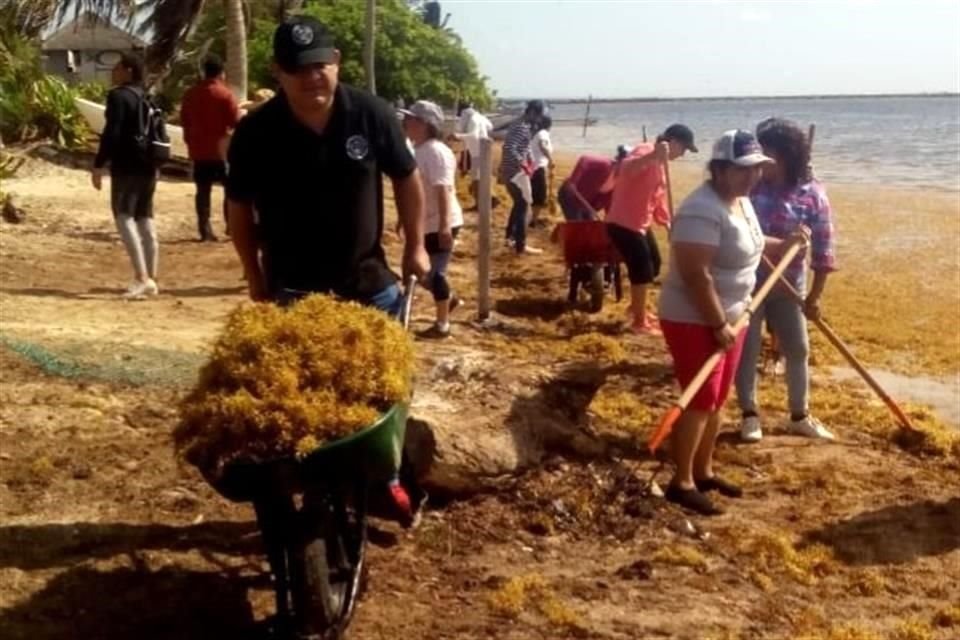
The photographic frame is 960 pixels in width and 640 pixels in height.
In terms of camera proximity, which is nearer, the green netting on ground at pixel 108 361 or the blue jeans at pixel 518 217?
the green netting on ground at pixel 108 361

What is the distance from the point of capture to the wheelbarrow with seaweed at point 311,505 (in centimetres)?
416

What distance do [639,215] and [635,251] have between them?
28 centimetres

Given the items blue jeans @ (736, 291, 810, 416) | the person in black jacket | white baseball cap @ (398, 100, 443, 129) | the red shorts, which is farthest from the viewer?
the person in black jacket

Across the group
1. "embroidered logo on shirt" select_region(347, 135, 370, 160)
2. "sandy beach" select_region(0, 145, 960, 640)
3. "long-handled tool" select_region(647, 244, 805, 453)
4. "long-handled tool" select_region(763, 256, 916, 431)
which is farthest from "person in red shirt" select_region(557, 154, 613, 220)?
"embroidered logo on shirt" select_region(347, 135, 370, 160)

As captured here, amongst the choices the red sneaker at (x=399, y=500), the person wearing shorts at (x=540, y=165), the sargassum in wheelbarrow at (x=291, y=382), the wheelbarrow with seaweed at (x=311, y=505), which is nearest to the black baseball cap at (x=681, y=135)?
the red sneaker at (x=399, y=500)

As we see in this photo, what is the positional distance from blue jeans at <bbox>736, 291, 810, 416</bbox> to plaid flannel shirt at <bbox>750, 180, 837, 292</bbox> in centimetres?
16

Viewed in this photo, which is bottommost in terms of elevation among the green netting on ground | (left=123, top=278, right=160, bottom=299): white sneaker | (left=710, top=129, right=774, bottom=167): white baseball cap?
(left=123, top=278, right=160, bottom=299): white sneaker

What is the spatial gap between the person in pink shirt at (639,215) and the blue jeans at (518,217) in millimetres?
4459

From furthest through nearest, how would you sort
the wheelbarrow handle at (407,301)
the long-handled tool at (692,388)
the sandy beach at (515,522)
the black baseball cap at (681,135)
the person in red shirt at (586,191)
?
the person in red shirt at (586,191), the black baseball cap at (681,135), the long-handled tool at (692,388), the wheelbarrow handle at (407,301), the sandy beach at (515,522)

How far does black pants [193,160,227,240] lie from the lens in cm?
1376

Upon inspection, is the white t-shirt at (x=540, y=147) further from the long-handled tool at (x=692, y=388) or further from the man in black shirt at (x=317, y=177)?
the man in black shirt at (x=317, y=177)

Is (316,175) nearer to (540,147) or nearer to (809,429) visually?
(809,429)

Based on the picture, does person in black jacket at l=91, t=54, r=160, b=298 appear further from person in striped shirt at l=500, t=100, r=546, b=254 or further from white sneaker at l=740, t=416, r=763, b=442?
person in striped shirt at l=500, t=100, r=546, b=254

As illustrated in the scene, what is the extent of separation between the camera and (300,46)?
4.66 meters
